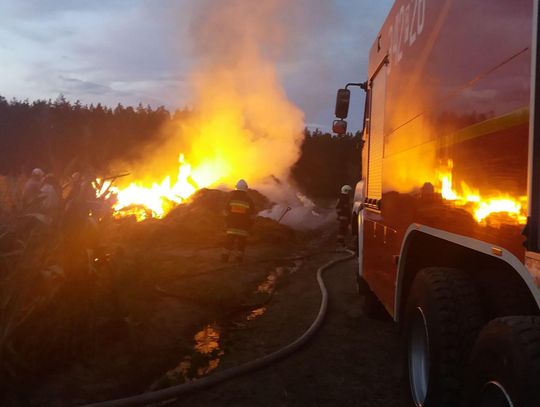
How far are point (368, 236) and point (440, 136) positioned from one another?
2.85 meters

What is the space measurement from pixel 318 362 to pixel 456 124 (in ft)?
9.74

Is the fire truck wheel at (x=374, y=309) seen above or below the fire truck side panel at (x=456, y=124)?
below

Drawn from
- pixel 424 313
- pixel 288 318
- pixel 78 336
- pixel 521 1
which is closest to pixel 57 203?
pixel 78 336

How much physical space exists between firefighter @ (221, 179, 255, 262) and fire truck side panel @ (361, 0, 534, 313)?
6351mm

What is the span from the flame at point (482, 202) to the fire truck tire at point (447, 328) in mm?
487

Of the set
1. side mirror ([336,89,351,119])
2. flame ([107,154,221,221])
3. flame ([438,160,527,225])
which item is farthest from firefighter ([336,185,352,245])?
flame ([438,160,527,225])

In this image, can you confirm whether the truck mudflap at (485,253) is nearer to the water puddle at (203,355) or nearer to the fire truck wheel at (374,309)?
the water puddle at (203,355)

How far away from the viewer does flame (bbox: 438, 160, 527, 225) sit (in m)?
1.97

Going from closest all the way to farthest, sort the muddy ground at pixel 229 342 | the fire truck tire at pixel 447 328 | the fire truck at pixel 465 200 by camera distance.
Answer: the fire truck at pixel 465 200 < the fire truck tire at pixel 447 328 < the muddy ground at pixel 229 342

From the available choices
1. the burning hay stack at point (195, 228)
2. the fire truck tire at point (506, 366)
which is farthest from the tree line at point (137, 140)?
the fire truck tire at point (506, 366)

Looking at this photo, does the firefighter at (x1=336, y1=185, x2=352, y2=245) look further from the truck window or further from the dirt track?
the truck window

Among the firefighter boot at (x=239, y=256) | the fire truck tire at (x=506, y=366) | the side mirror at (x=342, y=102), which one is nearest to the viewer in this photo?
the fire truck tire at (x=506, y=366)

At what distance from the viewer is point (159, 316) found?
6.34m

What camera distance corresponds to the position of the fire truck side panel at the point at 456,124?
206cm
